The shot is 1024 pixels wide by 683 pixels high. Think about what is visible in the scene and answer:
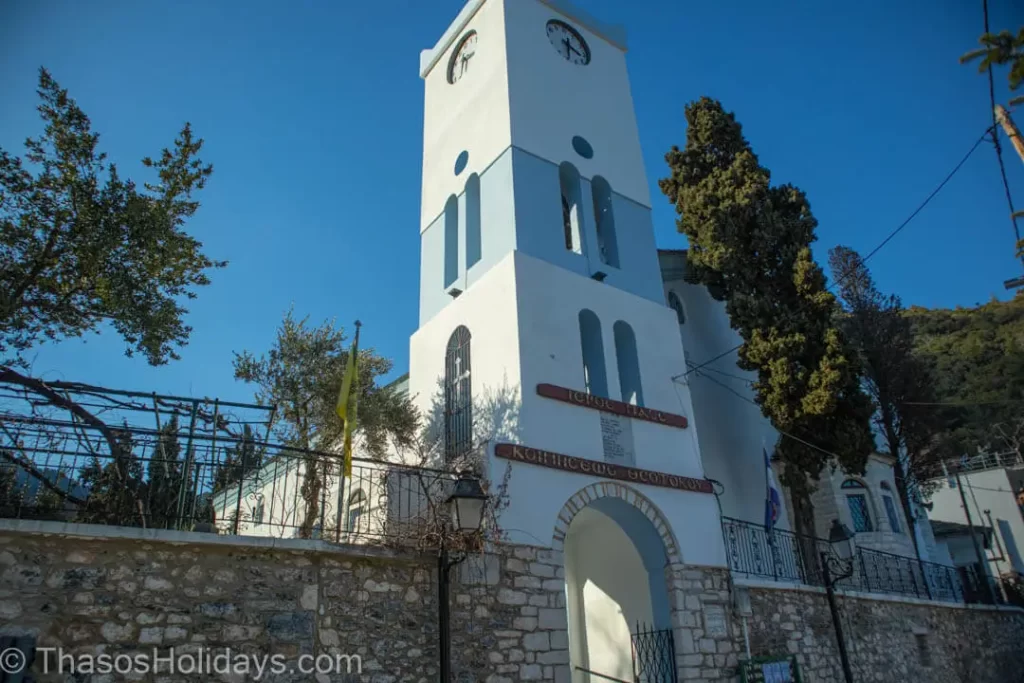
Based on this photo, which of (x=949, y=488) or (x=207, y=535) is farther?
(x=949, y=488)

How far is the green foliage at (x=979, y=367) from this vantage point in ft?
115

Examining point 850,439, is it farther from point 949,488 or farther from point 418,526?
point 949,488

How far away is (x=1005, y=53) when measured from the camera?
25.5 ft

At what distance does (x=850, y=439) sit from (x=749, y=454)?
2.29m

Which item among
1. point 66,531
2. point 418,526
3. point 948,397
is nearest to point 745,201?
point 418,526

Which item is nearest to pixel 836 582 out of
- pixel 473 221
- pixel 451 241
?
pixel 473 221

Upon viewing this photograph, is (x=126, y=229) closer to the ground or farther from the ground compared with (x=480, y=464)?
farther from the ground

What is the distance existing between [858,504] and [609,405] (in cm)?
971

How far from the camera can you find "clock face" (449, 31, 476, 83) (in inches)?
607

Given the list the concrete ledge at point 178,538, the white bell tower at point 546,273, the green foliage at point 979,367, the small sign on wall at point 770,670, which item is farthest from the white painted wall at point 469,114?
the green foliage at point 979,367

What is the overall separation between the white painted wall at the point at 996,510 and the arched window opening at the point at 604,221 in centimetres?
2443

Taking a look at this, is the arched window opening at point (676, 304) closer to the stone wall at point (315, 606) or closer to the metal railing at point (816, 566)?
the metal railing at point (816, 566)

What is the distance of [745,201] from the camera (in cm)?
1608

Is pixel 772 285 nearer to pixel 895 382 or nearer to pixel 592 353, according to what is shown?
pixel 592 353
